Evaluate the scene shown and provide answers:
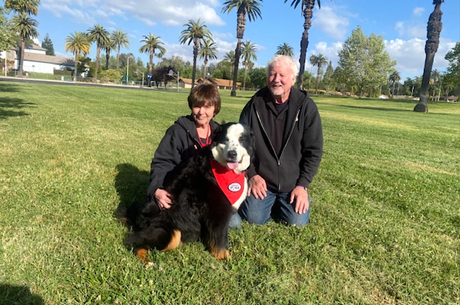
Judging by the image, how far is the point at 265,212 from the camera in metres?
3.68

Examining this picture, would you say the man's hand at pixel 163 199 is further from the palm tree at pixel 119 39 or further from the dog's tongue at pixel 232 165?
the palm tree at pixel 119 39

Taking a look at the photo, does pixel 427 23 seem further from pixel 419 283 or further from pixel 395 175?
pixel 419 283

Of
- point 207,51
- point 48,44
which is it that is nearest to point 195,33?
point 207,51

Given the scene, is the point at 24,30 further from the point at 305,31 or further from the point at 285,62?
the point at 285,62

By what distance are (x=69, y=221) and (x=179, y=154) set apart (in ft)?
4.70

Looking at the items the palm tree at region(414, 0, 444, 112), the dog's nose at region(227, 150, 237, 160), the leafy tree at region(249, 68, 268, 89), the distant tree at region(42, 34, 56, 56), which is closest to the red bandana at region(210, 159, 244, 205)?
the dog's nose at region(227, 150, 237, 160)

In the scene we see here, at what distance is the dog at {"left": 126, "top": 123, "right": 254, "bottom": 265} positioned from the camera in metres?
2.74

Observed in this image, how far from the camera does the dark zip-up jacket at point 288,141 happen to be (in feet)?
11.5

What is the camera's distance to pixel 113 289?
236 centimetres

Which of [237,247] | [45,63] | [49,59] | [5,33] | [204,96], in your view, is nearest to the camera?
Result: [237,247]

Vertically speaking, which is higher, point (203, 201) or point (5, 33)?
point (5, 33)

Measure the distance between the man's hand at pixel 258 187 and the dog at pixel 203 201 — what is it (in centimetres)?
68

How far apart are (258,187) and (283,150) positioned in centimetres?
54

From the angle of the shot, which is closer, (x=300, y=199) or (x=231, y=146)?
(x=231, y=146)
